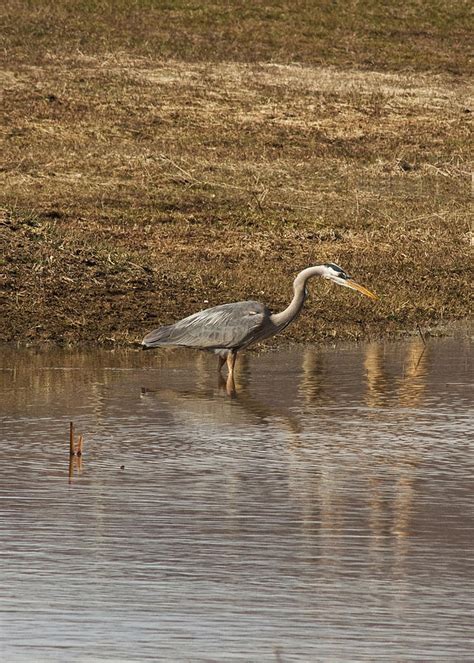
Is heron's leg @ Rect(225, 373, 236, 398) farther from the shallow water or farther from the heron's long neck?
the heron's long neck

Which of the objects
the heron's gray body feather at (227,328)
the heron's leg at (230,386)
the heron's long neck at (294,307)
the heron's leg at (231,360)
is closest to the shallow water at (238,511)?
the heron's leg at (230,386)

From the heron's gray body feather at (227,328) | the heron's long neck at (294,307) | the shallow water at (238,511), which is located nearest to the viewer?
the shallow water at (238,511)

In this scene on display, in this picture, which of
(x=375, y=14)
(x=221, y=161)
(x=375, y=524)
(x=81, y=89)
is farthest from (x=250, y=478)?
(x=375, y=14)

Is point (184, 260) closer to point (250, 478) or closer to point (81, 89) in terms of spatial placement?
point (250, 478)

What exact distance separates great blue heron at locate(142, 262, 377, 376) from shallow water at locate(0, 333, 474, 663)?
0.28m

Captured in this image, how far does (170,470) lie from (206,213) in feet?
41.7

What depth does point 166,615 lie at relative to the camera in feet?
23.2

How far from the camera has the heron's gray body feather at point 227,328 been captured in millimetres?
13250

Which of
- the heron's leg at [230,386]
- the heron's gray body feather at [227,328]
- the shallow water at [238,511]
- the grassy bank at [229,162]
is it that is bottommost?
the shallow water at [238,511]

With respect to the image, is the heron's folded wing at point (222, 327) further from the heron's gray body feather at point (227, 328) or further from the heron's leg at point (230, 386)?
the heron's leg at point (230, 386)

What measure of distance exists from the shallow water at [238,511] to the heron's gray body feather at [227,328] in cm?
30

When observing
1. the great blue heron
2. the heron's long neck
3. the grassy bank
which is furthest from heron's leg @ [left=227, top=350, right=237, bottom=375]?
the grassy bank

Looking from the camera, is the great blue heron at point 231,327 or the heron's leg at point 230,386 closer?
the heron's leg at point 230,386

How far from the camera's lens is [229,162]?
26.2 m
